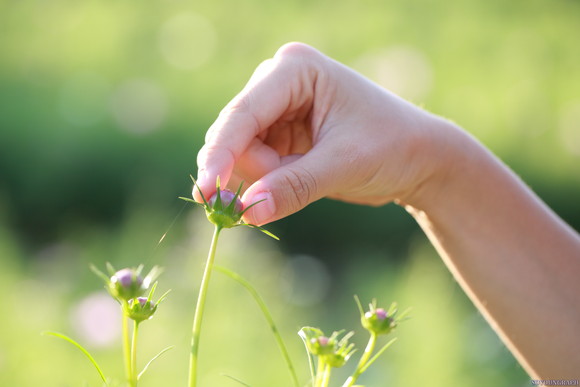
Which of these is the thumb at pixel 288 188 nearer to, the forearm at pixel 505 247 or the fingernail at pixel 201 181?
the fingernail at pixel 201 181

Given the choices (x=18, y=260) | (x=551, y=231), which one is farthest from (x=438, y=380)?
(x=18, y=260)

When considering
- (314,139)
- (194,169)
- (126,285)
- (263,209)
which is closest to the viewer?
(126,285)

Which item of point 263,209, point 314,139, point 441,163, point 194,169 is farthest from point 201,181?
point 194,169

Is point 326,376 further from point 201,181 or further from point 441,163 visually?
point 441,163

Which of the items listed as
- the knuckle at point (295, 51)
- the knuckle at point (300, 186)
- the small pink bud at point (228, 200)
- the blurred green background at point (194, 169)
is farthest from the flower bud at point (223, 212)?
the blurred green background at point (194, 169)

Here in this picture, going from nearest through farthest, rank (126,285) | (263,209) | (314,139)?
(126,285) → (263,209) → (314,139)

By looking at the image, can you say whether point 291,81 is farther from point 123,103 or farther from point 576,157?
point 576,157

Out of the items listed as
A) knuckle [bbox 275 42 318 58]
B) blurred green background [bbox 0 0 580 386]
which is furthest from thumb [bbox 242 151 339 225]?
blurred green background [bbox 0 0 580 386]
